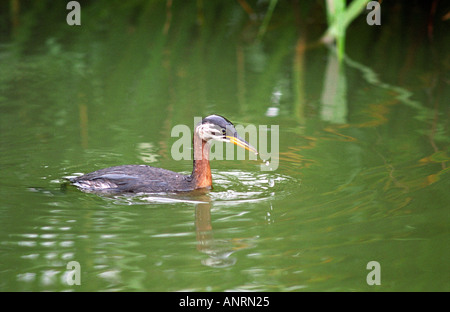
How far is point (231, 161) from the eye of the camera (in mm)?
8055

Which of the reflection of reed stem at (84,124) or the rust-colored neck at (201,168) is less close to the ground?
the reflection of reed stem at (84,124)

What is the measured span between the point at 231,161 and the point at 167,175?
1.14m

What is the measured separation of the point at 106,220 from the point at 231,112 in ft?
12.2

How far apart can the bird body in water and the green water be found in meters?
0.15

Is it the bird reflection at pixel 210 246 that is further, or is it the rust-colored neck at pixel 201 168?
the rust-colored neck at pixel 201 168

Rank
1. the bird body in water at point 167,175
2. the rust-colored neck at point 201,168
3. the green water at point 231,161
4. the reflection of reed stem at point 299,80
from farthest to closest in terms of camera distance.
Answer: the reflection of reed stem at point 299,80 < the rust-colored neck at point 201,168 < the bird body in water at point 167,175 < the green water at point 231,161

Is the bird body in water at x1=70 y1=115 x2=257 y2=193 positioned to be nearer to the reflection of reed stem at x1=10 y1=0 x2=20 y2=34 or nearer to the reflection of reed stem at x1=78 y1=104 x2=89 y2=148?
the reflection of reed stem at x1=78 y1=104 x2=89 y2=148

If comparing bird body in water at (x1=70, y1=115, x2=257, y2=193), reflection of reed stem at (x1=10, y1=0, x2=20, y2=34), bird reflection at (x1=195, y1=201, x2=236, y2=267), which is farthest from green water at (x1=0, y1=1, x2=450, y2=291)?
reflection of reed stem at (x1=10, y1=0, x2=20, y2=34)

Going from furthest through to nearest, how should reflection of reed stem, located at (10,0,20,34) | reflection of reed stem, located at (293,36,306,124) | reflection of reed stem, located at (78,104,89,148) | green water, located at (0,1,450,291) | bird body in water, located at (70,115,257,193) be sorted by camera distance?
reflection of reed stem, located at (10,0,20,34) → reflection of reed stem, located at (293,36,306,124) → reflection of reed stem, located at (78,104,89,148) → bird body in water, located at (70,115,257,193) → green water, located at (0,1,450,291)

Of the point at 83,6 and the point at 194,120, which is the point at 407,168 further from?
the point at 83,6

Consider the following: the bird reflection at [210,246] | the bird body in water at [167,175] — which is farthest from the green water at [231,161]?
the bird body in water at [167,175]

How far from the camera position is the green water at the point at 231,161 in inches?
217

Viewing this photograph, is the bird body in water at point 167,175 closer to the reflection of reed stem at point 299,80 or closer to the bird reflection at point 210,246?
the bird reflection at point 210,246

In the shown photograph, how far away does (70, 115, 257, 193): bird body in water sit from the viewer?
6.98 m
